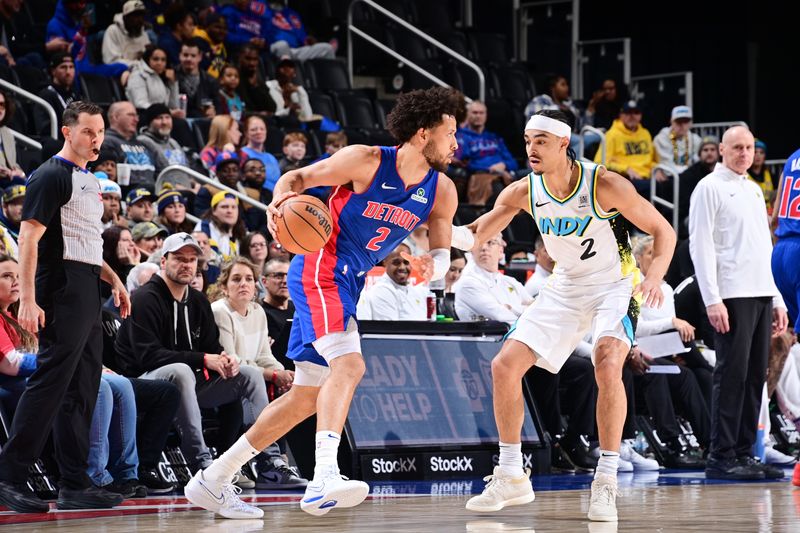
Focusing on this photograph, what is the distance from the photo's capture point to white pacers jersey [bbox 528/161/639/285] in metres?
6.20

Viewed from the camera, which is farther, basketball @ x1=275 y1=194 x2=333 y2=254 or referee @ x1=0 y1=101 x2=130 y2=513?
referee @ x1=0 y1=101 x2=130 y2=513

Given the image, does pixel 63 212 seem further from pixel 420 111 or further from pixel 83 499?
pixel 420 111

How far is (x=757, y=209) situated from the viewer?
329 inches

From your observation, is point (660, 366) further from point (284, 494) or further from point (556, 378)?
point (284, 494)

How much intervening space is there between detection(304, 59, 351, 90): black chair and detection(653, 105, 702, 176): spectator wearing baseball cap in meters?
4.19

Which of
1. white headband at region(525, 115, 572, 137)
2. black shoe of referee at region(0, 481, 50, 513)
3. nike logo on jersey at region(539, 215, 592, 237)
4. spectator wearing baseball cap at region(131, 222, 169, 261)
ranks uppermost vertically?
white headband at region(525, 115, 572, 137)

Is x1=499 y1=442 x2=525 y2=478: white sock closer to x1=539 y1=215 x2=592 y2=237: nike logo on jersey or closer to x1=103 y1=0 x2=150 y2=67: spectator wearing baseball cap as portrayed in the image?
x1=539 y1=215 x2=592 y2=237: nike logo on jersey

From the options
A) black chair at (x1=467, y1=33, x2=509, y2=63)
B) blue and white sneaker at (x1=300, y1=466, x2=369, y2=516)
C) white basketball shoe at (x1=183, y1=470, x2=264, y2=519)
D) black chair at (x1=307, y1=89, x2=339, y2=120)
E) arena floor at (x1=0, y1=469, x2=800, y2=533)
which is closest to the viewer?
blue and white sneaker at (x1=300, y1=466, x2=369, y2=516)

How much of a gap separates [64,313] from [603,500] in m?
2.75

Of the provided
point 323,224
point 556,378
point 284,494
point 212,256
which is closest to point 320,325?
point 323,224

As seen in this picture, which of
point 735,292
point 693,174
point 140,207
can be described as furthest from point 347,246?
point 693,174

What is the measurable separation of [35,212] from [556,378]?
14.2 feet

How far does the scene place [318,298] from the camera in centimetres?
564

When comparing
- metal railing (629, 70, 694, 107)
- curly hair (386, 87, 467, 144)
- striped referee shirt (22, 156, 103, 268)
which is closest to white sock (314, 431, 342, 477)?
curly hair (386, 87, 467, 144)
